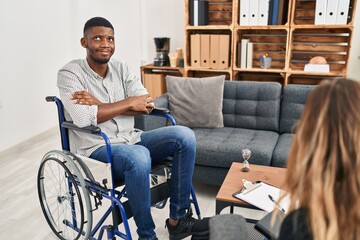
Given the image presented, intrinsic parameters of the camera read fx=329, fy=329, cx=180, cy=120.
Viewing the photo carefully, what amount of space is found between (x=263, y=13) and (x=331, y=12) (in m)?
0.59

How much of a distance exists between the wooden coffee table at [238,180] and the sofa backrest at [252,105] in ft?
2.53

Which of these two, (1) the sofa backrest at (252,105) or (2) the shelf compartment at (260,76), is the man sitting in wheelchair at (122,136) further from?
(2) the shelf compartment at (260,76)

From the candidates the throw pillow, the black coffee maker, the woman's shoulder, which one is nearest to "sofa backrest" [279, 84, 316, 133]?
the throw pillow

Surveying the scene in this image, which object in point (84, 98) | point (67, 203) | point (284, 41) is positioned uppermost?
point (284, 41)

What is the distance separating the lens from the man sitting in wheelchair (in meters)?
1.59

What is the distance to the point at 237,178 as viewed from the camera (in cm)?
181

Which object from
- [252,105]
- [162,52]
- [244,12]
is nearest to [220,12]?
[244,12]

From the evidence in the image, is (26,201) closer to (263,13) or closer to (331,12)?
(263,13)

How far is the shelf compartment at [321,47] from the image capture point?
3.16m

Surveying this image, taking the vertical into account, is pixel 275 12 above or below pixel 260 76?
above

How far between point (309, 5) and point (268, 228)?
8.83ft

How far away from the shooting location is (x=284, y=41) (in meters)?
3.36

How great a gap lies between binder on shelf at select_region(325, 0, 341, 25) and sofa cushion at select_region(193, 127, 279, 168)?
4.10 feet

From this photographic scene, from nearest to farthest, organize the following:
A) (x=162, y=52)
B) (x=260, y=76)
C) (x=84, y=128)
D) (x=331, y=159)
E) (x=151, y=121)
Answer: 1. (x=331, y=159)
2. (x=84, y=128)
3. (x=151, y=121)
4. (x=260, y=76)
5. (x=162, y=52)
